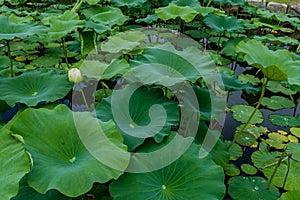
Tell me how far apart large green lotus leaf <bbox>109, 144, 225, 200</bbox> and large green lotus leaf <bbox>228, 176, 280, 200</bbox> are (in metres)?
0.43

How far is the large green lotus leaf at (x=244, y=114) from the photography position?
2092 millimetres

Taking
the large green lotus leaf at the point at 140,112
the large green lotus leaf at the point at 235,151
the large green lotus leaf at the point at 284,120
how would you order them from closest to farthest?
the large green lotus leaf at the point at 140,112, the large green lotus leaf at the point at 235,151, the large green lotus leaf at the point at 284,120

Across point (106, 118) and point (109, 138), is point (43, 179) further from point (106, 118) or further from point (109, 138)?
point (106, 118)

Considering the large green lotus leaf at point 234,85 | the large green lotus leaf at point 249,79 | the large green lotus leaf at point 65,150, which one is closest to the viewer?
the large green lotus leaf at point 65,150

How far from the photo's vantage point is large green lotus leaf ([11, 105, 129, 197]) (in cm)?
93

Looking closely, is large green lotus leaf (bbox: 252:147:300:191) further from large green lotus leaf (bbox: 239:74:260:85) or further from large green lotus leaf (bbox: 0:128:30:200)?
large green lotus leaf (bbox: 0:128:30:200)

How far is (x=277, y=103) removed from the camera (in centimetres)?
231

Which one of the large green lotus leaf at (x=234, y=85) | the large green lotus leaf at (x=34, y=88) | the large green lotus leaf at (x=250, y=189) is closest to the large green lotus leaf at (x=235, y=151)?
the large green lotus leaf at (x=250, y=189)

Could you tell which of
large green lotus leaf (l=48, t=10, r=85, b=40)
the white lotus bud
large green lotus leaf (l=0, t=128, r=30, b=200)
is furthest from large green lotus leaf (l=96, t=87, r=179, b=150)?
large green lotus leaf (l=48, t=10, r=85, b=40)

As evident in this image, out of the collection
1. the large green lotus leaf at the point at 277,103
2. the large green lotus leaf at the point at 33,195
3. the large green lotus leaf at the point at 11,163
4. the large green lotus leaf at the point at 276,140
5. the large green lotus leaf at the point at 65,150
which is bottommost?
the large green lotus leaf at the point at 276,140

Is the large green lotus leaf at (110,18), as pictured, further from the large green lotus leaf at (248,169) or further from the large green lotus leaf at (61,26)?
the large green lotus leaf at (248,169)

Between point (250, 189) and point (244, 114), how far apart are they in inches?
29.3

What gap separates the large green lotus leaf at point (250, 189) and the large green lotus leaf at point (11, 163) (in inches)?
39.5

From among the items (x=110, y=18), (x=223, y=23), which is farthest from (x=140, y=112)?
(x=223, y=23)
